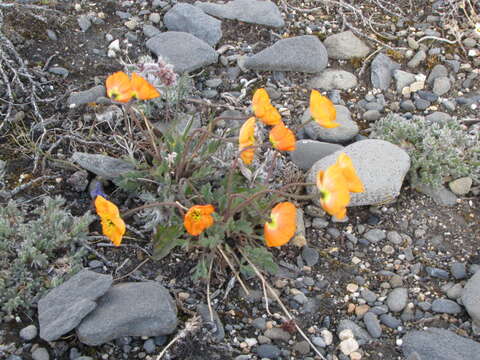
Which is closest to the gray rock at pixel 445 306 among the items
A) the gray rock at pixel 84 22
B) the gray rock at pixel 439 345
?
the gray rock at pixel 439 345

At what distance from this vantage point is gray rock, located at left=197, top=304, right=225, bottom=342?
2949 millimetres

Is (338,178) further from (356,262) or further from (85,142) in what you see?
(85,142)

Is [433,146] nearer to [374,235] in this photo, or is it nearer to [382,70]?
[374,235]

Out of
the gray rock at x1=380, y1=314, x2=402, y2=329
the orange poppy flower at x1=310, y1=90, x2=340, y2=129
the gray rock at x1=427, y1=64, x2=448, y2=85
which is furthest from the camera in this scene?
the gray rock at x1=427, y1=64, x2=448, y2=85

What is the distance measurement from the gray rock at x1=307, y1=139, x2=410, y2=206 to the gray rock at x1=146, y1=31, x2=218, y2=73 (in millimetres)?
1232

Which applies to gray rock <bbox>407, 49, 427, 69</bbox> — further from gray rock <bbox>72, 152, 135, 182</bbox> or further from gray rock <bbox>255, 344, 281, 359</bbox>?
gray rock <bbox>255, 344, 281, 359</bbox>

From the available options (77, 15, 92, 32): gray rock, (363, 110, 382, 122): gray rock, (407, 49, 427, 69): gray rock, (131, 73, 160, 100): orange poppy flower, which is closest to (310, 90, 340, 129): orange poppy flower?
(131, 73, 160, 100): orange poppy flower

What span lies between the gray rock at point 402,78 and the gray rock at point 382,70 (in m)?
0.05

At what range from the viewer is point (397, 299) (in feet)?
10.5

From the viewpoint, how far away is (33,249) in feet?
9.72

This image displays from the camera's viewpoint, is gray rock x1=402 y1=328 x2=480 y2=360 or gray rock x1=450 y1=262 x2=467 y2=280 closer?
gray rock x1=402 y1=328 x2=480 y2=360

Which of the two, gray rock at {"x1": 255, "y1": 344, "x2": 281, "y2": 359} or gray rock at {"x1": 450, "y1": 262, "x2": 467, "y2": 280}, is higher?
gray rock at {"x1": 450, "y1": 262, "x2": 467, "y2": 280}

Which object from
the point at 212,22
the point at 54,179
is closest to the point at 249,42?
the point at 212,22

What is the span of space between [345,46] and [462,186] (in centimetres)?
148
